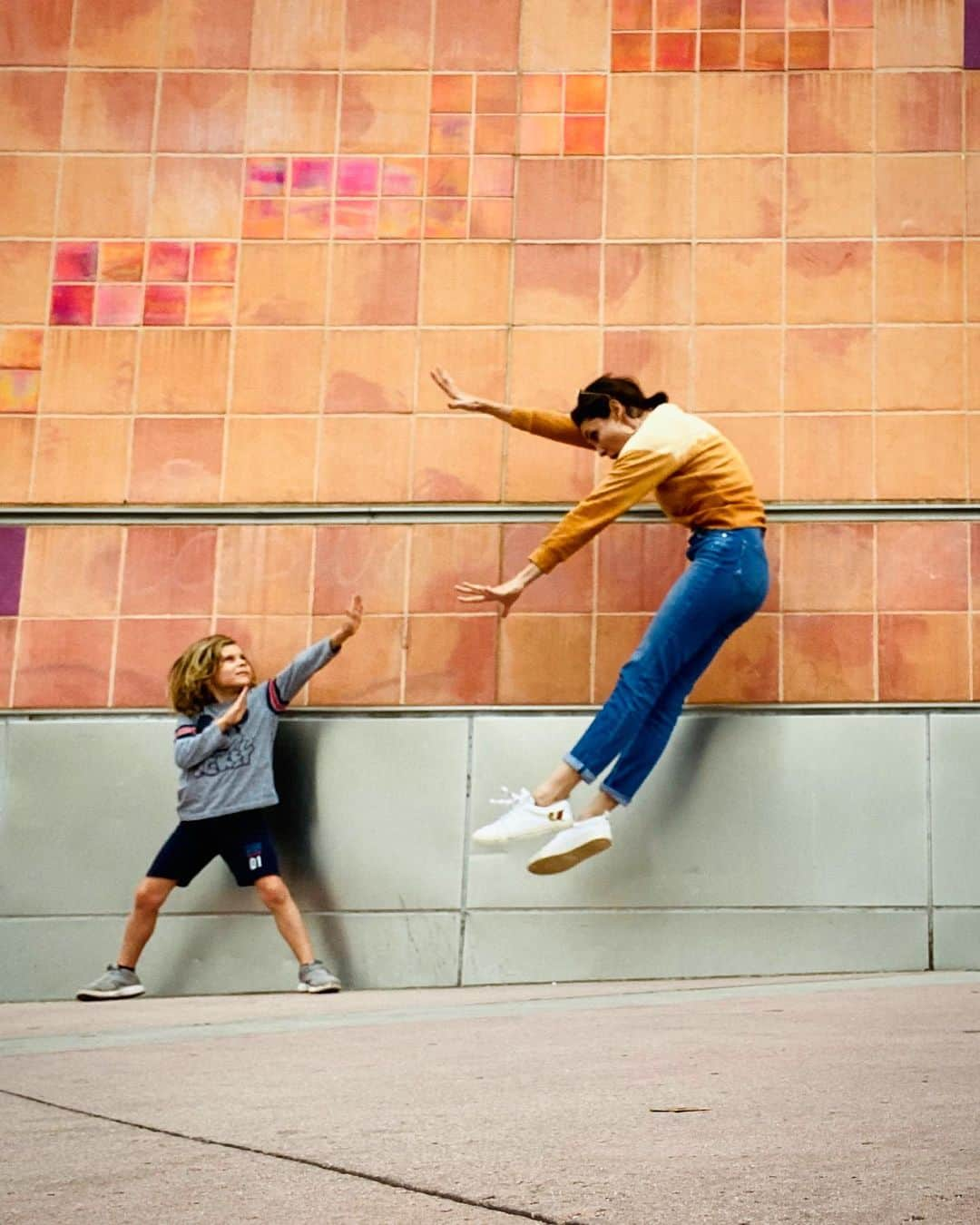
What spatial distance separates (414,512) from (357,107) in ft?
5.33

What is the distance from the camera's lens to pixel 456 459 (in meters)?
6.61

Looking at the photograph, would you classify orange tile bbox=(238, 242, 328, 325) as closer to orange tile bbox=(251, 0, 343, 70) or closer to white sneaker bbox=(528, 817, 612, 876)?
orange tile bbox=(251, 0, 343, 70)

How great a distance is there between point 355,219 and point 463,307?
21.8 inches

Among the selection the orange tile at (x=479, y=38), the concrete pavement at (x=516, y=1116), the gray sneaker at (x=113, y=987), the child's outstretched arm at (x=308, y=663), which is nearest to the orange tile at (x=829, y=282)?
the orange tile at (x=479, y=38)

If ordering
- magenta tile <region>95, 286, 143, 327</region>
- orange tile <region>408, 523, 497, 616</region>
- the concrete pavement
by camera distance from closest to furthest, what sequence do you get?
1. the concrete pavement
2. orange tile <region>408, 523, 497, 616</region>
3. magenta tile <region>95, 286, 143, 327</region>

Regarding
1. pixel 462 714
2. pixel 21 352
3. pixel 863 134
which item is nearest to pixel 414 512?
pixel 462 714

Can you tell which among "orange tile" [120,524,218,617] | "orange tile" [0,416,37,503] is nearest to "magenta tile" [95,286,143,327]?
"orange tile" [0,416,37,503]

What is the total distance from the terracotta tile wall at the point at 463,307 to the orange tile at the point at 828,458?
1 centimetres

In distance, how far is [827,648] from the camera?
637cm

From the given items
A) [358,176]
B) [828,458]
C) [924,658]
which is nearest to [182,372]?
[358,176]

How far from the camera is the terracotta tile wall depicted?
6.47 meters

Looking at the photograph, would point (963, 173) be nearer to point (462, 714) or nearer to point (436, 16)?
point (436, 16)

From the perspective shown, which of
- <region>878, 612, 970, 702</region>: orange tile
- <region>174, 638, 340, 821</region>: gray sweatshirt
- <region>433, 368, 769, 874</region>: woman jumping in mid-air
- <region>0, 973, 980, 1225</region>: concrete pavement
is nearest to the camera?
<region>0, 973, 980, 1225</region>: concrete pavement

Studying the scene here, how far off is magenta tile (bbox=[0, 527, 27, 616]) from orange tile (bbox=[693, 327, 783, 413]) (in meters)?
2.58
